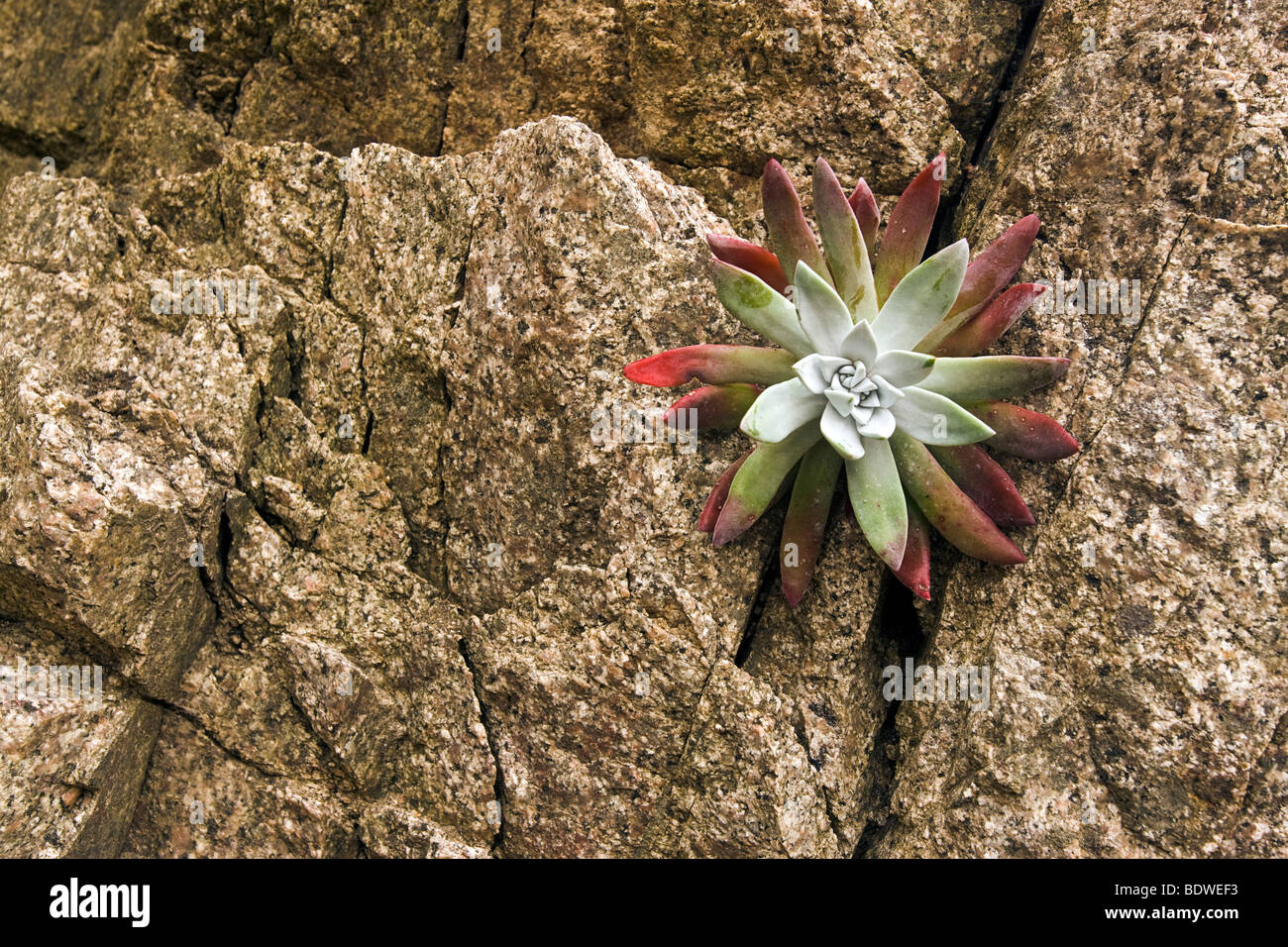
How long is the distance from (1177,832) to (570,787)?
2.08 m

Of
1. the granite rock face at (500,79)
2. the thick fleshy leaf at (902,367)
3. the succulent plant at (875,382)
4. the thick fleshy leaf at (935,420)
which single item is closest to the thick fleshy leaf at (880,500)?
the succulent plant at (875,382)

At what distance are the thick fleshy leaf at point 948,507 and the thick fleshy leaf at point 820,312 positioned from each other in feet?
1.31

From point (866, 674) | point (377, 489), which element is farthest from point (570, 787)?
point (377, 489)

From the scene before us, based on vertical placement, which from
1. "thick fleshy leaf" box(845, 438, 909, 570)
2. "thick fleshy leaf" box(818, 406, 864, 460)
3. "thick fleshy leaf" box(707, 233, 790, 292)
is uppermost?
"thick fleshy leaf" box(707, 233, 790, 292)

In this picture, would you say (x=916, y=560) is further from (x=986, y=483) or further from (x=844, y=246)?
(x=844, y=246)

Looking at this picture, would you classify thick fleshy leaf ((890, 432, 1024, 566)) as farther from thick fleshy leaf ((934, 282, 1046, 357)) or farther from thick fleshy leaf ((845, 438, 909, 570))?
thick fleshy leaf ((934, 282, 1046, 357))

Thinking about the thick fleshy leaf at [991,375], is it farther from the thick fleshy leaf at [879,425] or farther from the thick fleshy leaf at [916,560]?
the thick fleshy leaf at [916,560]

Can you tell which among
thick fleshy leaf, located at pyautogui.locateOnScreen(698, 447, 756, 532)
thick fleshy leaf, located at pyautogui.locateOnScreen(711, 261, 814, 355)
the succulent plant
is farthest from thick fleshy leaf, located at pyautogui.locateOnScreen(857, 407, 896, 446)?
thick fleshy leaf, located at pyautogui.locateOnScreen(698, 447, 756, 532)

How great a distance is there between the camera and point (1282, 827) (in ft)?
10.0

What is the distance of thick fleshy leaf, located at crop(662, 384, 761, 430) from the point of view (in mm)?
3482

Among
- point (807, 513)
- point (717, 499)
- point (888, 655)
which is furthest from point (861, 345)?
point (888, 655)

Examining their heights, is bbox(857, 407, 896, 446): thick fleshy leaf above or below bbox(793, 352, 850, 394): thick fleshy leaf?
below

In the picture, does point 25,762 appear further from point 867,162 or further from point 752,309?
point 867,162

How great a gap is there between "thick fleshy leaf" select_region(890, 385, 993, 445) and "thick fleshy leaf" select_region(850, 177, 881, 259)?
637mm
